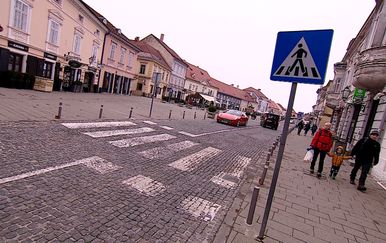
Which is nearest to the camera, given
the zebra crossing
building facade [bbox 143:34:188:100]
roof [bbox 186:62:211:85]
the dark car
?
the zebra crossing

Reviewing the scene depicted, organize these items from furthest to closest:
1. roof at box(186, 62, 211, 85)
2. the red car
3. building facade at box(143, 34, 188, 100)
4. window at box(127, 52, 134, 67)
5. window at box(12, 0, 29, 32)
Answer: roof at box(186, 62, 211, 85), building facade at box(143, 34, 188, 100), window at box(127, 52, 134, 67), the red car, window at box(12, 0, 29, 32)

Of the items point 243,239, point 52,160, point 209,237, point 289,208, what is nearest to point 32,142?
point 52,160

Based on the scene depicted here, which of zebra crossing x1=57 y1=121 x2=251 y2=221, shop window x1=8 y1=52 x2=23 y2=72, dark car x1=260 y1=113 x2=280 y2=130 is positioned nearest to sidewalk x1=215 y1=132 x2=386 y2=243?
zebra crossing x1=57 y1=121 x2=251 y2=221

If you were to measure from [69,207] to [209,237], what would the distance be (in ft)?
6.92

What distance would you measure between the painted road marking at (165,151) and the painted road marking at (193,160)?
587 mm

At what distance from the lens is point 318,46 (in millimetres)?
3416

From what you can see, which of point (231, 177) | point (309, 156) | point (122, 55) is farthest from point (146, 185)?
point (122, 55)

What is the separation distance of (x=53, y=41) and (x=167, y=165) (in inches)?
838

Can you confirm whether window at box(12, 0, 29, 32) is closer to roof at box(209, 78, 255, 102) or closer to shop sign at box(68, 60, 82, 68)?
shop sign at box(68, 60, 82, 68)

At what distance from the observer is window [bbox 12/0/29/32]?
18047 mm

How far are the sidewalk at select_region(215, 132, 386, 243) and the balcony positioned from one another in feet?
15.6

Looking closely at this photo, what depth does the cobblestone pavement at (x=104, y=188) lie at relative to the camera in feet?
11.3

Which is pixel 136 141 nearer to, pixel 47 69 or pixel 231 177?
pixel 231 177

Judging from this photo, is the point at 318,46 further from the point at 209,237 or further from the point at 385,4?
the point at 385,4
